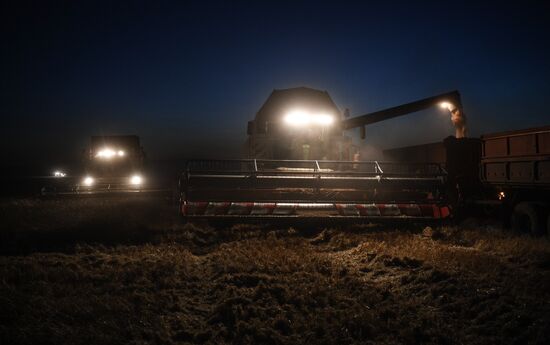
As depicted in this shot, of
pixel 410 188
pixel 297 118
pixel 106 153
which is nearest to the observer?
pixel 410 188

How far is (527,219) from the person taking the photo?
9.14m

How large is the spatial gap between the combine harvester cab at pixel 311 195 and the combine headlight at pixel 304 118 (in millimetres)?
3521

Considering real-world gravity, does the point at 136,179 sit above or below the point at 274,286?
above

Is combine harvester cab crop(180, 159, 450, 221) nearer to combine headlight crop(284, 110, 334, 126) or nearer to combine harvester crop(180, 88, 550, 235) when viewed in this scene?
combine harvester crop(180, 88, 550, 235)

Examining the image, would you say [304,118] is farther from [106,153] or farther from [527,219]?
[106,153]

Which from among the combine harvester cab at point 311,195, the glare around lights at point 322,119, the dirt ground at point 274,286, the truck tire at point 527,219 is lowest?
the dirt ground at point 274,286

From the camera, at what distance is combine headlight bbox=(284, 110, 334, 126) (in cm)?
1353

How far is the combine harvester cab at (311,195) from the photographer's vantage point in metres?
9.27

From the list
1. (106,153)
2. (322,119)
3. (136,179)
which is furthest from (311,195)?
(106,153)

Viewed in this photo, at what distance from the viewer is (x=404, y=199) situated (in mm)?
10156

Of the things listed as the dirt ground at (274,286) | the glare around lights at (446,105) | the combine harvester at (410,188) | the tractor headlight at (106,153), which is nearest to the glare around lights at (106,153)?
the tractor headlight at (106,153)

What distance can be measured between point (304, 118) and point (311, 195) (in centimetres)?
418

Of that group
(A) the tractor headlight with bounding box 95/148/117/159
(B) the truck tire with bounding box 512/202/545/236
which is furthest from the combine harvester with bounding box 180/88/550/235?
(A) the tractor headlight with bounding box 95/148/117/159

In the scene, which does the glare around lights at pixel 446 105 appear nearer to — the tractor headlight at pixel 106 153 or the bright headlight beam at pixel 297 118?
the bright headlight beam at pixel 297 118
